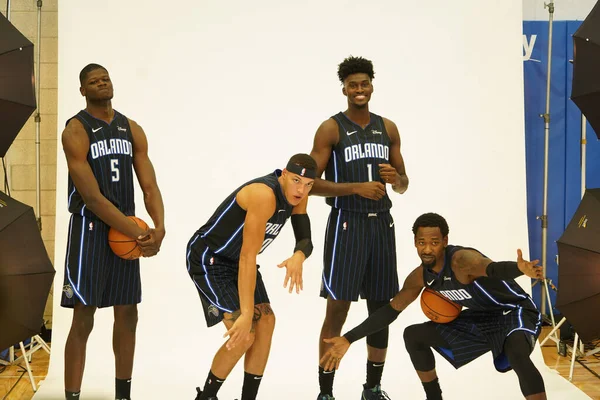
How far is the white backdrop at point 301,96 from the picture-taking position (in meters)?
6.55

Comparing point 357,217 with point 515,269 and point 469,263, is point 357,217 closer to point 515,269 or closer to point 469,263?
point 469,263

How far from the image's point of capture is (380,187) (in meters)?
4.76

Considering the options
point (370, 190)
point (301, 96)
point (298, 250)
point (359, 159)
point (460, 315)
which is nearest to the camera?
point (298, 250)

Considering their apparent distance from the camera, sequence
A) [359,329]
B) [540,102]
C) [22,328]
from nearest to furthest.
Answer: [22,328] → [359,329] → [540,102]

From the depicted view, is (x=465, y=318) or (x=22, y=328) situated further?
(x=465, y=318)

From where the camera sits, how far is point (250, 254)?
4.16 metres

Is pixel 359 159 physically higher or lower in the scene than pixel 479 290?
higher

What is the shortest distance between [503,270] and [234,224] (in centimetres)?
136

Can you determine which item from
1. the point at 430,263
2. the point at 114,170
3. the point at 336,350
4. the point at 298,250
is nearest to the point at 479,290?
the point at 430,263

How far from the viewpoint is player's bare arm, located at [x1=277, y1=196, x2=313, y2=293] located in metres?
4.13

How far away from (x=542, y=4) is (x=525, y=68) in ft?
1.83

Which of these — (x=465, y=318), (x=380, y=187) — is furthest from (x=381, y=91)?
(x=465, y=318)

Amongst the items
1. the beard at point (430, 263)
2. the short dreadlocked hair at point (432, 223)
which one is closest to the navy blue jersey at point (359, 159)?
the short dreadlocked hair at point (432, 223)

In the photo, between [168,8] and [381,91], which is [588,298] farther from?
[168,8]
